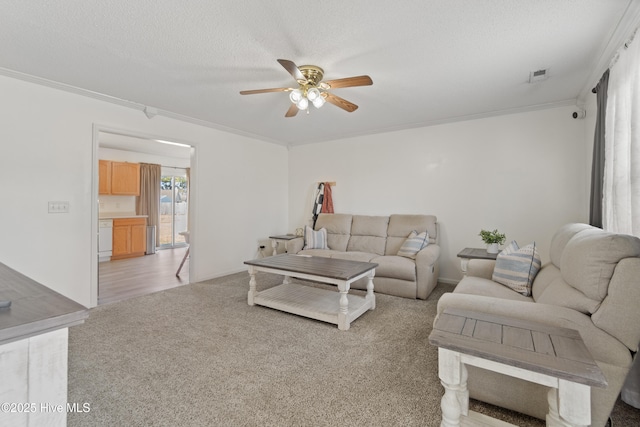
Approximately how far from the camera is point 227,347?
2361 millimetres

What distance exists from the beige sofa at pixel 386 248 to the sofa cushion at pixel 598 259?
Result: 6.22 ft

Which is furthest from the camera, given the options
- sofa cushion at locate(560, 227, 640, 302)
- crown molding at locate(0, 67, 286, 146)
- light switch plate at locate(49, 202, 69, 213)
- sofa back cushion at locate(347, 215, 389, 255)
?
sofa back cushion at locate(347, 215, 389, 255)

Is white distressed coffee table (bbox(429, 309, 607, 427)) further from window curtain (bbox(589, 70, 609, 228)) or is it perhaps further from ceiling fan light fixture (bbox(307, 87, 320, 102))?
window curtain (bbox(589, 70, 609, 228))

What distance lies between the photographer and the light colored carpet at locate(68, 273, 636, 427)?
1610 millimetres

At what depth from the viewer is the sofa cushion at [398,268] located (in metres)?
3.53

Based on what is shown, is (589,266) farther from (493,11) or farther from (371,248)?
(371,248)

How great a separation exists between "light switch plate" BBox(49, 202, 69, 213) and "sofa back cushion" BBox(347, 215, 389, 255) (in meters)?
3.65

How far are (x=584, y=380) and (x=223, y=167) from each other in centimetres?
464

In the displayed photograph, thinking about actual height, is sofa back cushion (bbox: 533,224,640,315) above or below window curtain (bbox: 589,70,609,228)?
below

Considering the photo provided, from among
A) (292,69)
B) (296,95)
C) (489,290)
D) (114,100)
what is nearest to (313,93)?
(296,95)

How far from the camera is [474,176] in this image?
4105mm

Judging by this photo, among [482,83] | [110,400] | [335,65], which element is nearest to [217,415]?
[110,400]

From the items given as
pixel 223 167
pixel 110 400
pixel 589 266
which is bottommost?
pixel 110 400

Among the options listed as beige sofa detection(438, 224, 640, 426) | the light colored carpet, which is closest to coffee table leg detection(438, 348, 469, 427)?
the light colored carpet
